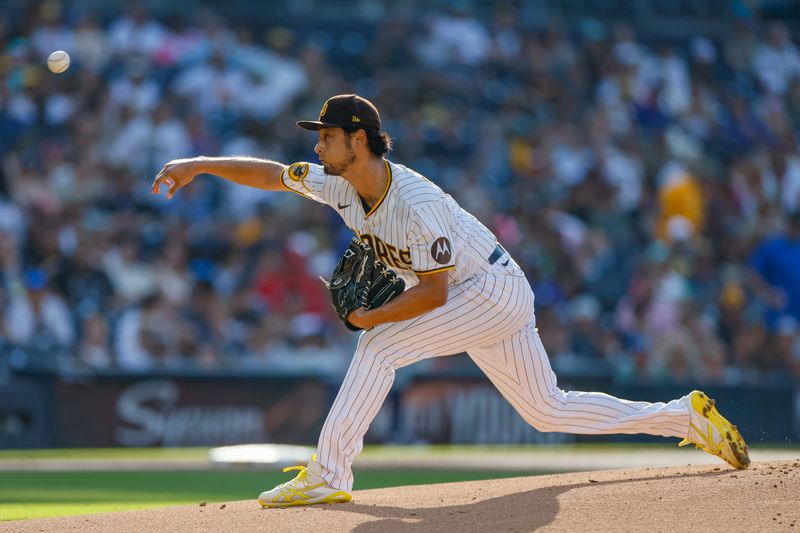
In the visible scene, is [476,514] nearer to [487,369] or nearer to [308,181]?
[487,369]

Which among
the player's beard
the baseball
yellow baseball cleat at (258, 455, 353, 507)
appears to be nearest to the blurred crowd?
the baseball

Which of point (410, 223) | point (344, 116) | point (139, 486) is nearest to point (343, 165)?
point (344, 116)

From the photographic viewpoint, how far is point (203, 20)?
16.0 meters

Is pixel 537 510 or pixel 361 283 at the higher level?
pixel 361 283

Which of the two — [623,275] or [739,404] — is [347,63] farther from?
[739,404]

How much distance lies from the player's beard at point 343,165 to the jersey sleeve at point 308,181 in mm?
334

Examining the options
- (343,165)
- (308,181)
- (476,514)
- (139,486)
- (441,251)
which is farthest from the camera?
(139,486)

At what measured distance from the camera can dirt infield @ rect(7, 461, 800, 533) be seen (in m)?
5.14

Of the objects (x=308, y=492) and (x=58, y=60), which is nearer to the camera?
(x=308, y=492)

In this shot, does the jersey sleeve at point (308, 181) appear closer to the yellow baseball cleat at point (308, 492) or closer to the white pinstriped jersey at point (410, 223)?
the white pinstriped jersey at point (410, 223)

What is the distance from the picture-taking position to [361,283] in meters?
5.78

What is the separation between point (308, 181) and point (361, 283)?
2.14 ft

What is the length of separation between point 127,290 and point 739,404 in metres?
6.73

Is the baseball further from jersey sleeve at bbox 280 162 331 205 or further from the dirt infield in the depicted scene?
the dirt infield
